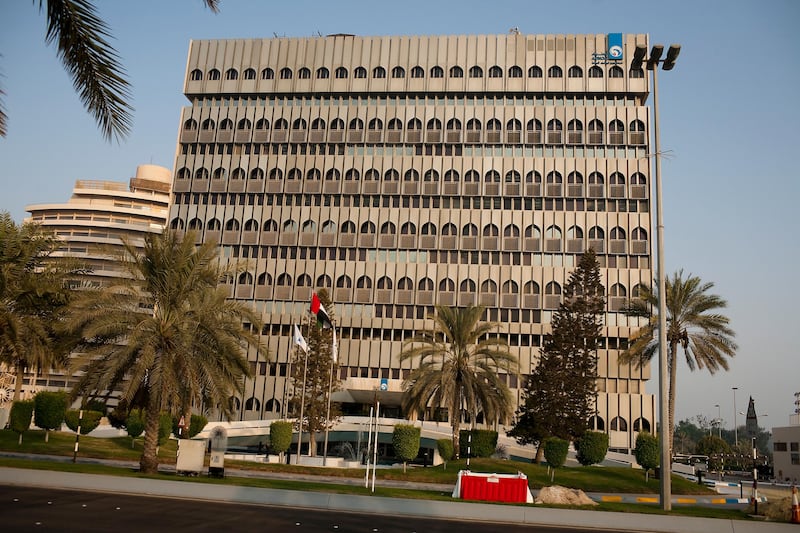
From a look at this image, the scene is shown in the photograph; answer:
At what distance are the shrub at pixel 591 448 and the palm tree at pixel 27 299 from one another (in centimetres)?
3197

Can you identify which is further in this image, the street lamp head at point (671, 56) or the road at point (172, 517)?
the street lamp head at point (671, 56)

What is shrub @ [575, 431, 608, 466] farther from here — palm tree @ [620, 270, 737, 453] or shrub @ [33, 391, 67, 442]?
shrub @ [33, 391, 67, 442]

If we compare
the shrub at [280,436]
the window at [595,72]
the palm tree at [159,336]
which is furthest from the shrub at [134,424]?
the window at [595,72]

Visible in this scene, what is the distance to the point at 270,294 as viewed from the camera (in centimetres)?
7900

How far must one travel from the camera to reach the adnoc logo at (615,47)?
261 feet

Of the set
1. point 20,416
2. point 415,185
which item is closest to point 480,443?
point 20,416

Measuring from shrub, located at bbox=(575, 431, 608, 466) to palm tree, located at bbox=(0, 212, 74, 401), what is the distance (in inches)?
1259

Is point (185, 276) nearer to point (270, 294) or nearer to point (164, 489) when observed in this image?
point (164, 489)

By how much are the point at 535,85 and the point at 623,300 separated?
83.6ft

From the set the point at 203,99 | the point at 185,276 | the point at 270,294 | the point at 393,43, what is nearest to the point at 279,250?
the point at 270,294

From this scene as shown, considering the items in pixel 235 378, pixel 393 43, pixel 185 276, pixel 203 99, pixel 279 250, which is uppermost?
pixel 393 43

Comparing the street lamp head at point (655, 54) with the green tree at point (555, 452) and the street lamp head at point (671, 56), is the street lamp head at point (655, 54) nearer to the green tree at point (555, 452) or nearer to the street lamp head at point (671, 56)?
the street lamp head at point (671, 56)

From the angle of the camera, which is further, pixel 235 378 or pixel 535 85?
pixel 535 85

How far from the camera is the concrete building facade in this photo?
76.1m
